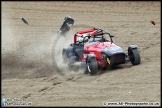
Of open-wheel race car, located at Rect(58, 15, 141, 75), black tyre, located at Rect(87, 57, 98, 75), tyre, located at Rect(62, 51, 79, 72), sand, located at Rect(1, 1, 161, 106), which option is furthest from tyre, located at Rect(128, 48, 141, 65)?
tyre, located at Rect(62, 51, 79, 72)

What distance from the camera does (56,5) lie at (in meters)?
25.3

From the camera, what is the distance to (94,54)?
1512cm

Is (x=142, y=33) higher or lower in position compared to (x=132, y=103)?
higher

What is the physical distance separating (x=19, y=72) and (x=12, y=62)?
128 centimetres

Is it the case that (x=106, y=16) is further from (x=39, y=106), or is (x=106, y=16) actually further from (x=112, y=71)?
(x=39, y=106)

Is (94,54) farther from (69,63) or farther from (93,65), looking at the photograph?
(69,63)

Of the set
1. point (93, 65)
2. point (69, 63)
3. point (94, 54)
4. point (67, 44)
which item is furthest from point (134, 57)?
point (67, 44)

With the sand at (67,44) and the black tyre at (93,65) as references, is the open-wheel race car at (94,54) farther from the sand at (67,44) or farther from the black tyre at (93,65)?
the sand at (67,44)

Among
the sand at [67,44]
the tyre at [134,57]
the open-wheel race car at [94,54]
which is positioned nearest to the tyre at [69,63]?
the open-wheel race car at [94,54]

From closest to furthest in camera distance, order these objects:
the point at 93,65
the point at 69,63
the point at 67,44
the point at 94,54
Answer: the point at 93,65 < the point at 94,54 < the point at 69,63 < the point at 67,44

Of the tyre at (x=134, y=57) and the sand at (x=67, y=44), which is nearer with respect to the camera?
the sand at (x=67, y=44)

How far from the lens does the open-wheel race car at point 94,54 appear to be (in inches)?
581

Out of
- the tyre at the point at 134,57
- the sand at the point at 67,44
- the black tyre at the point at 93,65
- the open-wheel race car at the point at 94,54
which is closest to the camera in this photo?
the sand at the point at 67,44

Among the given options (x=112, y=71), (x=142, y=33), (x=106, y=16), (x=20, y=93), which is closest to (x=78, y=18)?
(x=106, y=16)
